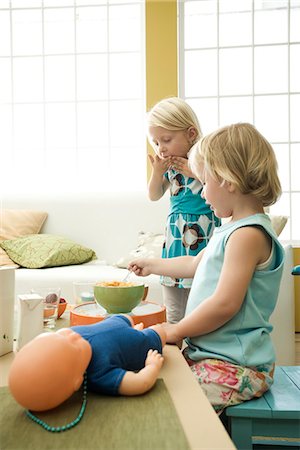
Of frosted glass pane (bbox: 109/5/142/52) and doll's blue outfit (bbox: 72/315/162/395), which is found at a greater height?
frosted glass pane (bbox: 109/5/142/52)

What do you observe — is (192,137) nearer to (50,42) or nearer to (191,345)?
(191,345)

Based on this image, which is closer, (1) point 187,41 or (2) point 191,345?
(2) point 191,345

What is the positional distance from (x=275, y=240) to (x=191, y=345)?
0.33 meters

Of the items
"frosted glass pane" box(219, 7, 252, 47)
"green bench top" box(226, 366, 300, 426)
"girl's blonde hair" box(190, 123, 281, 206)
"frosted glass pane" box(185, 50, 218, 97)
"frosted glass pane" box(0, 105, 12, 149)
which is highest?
"frosted glass pane" box(219, 7, 252, 47)

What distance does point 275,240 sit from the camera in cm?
116

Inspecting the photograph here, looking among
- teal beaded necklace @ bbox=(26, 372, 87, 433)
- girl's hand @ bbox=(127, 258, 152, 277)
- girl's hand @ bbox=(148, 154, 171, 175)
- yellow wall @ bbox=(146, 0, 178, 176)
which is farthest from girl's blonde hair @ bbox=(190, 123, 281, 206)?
yellow wall @ bbox=(146, 0, 178, 176)

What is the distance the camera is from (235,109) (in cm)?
409

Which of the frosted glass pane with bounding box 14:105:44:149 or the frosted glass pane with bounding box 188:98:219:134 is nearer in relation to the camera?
the frosted glass pane with bounding box 188:98:219:134

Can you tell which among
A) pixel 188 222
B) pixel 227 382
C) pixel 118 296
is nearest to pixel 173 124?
pixel 188 222

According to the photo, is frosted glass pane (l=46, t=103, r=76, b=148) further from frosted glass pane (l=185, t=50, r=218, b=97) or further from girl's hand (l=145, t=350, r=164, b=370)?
girl's hand (l=145, t=350, r=164, b=370)

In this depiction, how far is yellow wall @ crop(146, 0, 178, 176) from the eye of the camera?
394 centimetres

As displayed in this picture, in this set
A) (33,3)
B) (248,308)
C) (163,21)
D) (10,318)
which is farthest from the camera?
(33,3)

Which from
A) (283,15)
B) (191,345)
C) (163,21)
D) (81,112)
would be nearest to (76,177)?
(81,112)

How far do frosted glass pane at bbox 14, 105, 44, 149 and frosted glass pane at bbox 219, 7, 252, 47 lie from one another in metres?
1.70
